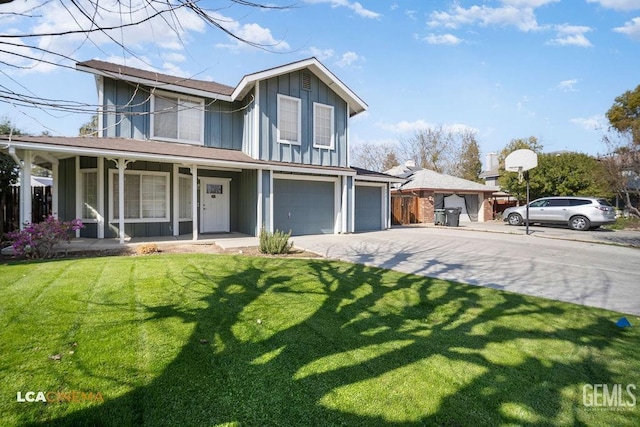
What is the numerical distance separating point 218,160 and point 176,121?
3.39 metres

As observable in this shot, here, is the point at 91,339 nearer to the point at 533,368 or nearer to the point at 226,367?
the point at 226,367

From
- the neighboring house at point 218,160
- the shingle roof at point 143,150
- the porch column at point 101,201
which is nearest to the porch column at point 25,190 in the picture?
the shingle roof at point 143,150

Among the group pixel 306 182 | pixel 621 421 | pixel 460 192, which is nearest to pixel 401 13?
pixel 306 182

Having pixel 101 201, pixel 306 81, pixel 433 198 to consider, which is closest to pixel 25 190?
pixel 101 201

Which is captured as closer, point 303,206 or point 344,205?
point 303,206

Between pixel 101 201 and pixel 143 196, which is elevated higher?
pixel 143 196

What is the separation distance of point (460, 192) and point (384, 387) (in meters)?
24.4

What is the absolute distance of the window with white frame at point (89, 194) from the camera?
1137cm

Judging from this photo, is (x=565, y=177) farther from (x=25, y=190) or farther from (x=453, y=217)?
(x=25, y=190)

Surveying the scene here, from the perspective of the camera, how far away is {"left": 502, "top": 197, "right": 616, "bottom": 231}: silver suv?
16.8m

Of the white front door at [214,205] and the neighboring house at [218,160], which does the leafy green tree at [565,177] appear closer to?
the neighboring house at [218,160]

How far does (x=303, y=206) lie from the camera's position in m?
13.8

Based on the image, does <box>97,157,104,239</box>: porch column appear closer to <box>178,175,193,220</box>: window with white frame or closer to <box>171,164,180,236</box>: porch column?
<box>171,164,180,236</box>: porch column

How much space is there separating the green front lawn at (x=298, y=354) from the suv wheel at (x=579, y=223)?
1592cm
